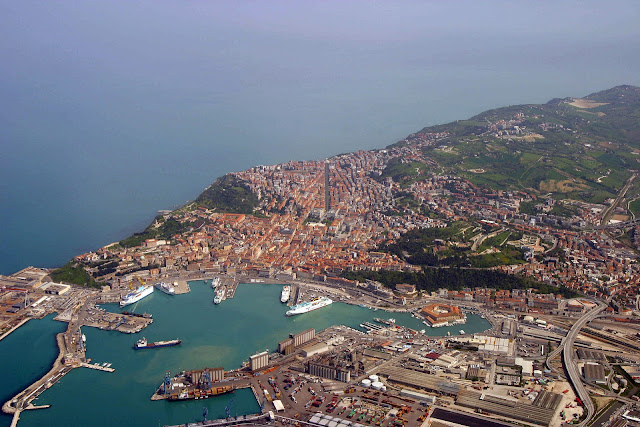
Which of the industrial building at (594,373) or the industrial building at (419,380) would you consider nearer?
the industrial building at (419,380)

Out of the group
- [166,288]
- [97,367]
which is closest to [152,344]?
[97,367]

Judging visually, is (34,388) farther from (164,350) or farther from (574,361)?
(574,361)

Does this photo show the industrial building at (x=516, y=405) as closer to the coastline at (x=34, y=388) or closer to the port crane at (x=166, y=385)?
the port crane at (x=166, y=385)

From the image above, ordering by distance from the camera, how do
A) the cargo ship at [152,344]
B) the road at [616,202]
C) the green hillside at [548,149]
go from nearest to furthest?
Result: the cargo ship at [152,344]
the road at [616,202]
the green hillside at [548,149]

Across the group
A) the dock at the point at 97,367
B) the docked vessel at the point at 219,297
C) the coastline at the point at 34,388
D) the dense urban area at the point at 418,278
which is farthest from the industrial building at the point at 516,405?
the coastline at the point at 34,388

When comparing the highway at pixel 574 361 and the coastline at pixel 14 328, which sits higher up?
the coastline at pixel 14 328
